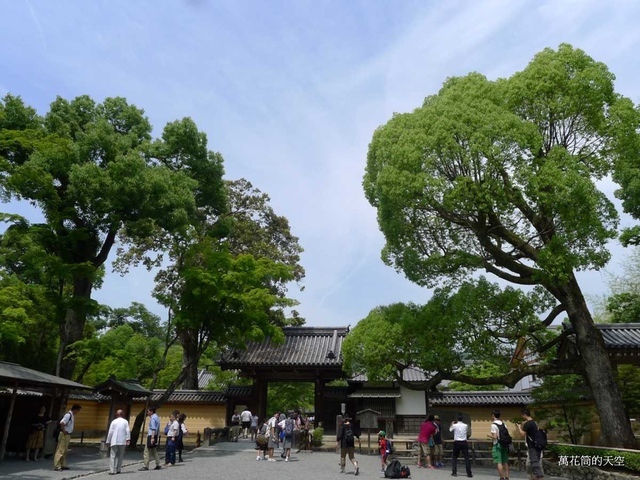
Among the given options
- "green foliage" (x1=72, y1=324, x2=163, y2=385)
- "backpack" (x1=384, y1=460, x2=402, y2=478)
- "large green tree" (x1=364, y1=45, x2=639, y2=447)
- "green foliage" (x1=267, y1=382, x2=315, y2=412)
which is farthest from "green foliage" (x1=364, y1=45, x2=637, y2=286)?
"green foliage" (x1=267, y1=382, x2=315, y2=412)

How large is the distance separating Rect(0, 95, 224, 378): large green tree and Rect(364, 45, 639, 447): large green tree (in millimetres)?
9631

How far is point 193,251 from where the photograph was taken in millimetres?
20812

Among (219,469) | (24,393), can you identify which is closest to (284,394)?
(24,393)

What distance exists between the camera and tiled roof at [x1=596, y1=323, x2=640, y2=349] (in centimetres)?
1734

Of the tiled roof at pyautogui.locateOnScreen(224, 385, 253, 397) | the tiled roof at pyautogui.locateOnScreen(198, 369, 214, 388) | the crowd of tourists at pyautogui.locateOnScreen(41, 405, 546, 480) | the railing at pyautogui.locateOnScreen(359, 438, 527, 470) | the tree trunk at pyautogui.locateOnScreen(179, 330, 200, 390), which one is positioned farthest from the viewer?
the tiled roof at pyautogui.locateOnScreen(198, 369, 214, 388)

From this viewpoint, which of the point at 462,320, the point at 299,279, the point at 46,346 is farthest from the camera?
the point at 299,279

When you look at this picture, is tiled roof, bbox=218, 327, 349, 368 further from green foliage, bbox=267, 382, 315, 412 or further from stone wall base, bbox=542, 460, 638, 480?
stone wall base, bbox=542, 460, 638, 480

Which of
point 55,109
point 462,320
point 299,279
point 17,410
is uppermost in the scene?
point 55,109

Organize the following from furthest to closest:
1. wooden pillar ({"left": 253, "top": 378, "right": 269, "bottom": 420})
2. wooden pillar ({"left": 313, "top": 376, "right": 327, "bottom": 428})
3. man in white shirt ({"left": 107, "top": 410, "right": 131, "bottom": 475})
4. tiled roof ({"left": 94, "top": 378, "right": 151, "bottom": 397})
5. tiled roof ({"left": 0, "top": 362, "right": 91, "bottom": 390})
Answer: wooden pillar ({"left": 253, "top": 378, "right": 269, "bottom": 420}) → wooden pillar ({"left": 313, "top": 376, "right": 327, "bottom": 428}) → tiled roof ({"left": 94, "top": 378, "right": 151, "bottom": 397}) → tiled roof ({"left": 0, "top": 362, "right": 91, "bottom": 390}) → man in white shirt ({"left": 107, "top": 410, "right": 131, "bottom": 475})

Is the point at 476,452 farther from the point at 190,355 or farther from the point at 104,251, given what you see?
the point at 104,251

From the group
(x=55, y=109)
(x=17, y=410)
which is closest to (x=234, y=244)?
(x=55, y=109)

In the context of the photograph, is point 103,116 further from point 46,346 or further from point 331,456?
point 331,456

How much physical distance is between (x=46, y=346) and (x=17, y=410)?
288 inches

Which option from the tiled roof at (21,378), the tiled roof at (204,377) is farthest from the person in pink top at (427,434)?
the tiled roof at (204,377)
